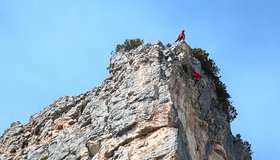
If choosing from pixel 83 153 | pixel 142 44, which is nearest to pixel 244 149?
pixel 142 44

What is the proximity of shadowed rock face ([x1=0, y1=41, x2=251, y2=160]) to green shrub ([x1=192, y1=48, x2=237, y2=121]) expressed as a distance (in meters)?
1.40

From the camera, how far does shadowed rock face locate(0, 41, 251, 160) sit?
3662 centimetres

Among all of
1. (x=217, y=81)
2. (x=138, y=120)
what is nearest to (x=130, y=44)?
(x=217, y=81)

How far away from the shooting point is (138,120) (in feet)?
123

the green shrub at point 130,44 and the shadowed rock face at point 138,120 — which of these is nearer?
the shadowed rock face at point 138,120

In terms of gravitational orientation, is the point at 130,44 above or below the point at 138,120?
above

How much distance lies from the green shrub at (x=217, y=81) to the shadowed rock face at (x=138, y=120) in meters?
1.40

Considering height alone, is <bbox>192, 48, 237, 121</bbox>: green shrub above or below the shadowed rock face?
above

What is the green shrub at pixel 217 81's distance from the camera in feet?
165

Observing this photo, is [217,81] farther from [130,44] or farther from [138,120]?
[138,120]

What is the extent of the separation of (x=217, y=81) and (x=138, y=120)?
14.9 m

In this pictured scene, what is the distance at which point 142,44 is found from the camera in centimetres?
4725

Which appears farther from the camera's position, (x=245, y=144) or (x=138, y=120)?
(x=245, y=144)

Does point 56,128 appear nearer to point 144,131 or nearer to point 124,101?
point 124,101
